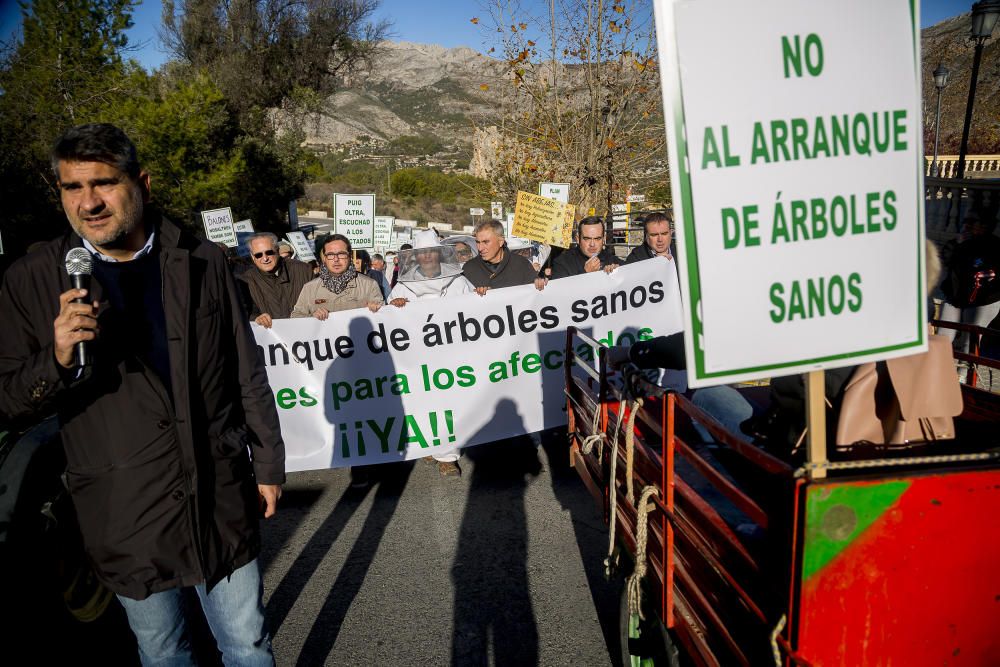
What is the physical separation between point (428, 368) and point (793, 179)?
3642 millimetres

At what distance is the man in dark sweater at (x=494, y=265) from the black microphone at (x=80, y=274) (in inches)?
159

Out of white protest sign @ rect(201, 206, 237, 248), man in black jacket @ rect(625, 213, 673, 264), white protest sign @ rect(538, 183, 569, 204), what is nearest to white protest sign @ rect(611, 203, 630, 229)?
white protest sign @ rect(538, 183, 569, 204)

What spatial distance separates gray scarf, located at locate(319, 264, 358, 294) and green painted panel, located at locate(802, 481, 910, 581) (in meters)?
4.57

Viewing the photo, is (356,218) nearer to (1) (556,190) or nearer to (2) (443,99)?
(1) (556,190)

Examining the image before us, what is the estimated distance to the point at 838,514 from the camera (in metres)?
1.47

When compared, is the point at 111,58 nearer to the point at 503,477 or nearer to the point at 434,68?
the point at 503,477

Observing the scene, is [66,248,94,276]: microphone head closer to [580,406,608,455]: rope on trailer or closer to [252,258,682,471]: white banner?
[580,406,608,455]: rope on trailer

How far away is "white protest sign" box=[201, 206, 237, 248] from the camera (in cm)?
1404

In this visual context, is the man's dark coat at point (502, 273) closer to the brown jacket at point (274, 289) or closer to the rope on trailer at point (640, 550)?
the brown jacket at point (274, 289)

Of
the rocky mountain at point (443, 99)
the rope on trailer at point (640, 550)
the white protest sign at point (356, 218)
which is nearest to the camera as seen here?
the rope on trailer at point (640, 550)

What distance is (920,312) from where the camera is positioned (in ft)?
5.41

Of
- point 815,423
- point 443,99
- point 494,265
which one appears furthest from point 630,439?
point 443,99

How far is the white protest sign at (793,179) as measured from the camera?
149 centimetres

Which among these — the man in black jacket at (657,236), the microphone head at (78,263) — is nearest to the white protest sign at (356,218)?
the man in black jacket at (657,236)
